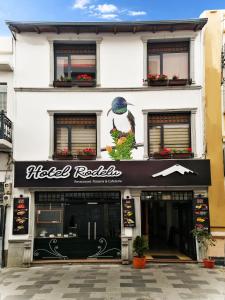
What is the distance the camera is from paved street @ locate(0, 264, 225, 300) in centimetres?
991

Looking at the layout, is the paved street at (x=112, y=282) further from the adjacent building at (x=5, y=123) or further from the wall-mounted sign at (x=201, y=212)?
the adjacent building at (x=5, y=123)

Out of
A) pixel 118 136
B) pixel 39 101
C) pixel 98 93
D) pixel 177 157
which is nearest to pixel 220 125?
pixel 177 157

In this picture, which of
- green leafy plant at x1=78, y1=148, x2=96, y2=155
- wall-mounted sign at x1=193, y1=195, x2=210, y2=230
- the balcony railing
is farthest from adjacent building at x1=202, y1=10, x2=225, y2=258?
the balcony railing

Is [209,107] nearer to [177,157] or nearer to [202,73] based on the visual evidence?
[202,73]

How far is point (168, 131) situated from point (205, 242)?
4.81 meters

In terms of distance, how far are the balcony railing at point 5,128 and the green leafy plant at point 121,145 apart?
4129mm

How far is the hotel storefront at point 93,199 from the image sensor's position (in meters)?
14.1

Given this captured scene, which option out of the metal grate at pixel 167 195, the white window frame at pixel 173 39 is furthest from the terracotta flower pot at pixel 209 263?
the white window frame at pixel 173 39

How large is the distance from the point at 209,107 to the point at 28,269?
9769 millimetres

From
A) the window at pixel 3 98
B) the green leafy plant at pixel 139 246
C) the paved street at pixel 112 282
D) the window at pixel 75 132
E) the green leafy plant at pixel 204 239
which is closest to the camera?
the paved street at pixel 112 282

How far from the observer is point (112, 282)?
1122 centimetres

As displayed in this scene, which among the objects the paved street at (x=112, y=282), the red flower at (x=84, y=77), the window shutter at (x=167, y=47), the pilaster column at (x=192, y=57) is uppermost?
the window shutter at (x=167, y=47)

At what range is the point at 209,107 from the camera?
14414 mm

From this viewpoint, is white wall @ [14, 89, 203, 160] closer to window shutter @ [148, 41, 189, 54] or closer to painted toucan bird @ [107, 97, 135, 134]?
painted toucan bird @ [107, 97, 135, 134]
